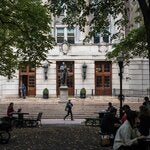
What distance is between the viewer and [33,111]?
4197 cm

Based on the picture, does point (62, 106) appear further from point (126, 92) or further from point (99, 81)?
point (99, 81)

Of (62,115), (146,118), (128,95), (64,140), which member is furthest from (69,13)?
(128,95)

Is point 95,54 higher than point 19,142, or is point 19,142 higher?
point 95,54

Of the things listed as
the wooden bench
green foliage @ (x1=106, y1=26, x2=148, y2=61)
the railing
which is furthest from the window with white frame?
the wooden bench

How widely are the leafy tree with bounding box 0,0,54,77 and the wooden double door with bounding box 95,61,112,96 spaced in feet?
82.6

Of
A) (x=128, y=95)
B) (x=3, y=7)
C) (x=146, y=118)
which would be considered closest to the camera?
(x=146, y=118)

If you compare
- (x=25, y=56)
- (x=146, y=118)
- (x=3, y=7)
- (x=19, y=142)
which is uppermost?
(x=3, y=7)

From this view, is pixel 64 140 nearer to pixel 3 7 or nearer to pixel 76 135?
pixel 76 135

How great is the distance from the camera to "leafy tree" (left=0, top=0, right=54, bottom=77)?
29172mm

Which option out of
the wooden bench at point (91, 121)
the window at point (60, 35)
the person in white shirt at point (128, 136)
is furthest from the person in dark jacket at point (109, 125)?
the window at point (60, 35)

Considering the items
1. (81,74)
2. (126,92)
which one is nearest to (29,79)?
(81,74)

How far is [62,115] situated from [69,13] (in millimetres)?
19776

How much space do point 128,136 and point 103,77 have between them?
4945 cm

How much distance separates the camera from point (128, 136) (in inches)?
341
